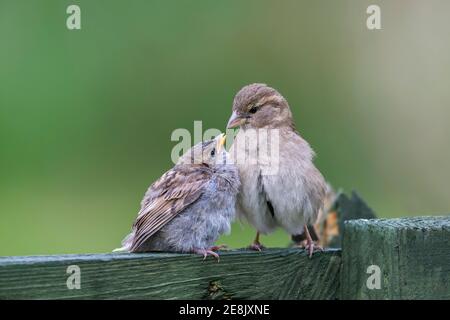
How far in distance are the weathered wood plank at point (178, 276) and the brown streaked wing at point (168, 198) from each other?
0.39m

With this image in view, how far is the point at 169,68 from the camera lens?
7.18 meters

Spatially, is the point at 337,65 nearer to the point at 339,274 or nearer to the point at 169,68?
the point at 169,68

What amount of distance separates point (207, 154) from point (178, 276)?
1.07m

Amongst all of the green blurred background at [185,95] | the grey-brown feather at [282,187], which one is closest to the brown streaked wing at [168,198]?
the grey-brown feather at [282,187]

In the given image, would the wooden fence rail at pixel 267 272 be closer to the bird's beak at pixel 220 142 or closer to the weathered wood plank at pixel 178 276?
the weathered wood plank at pixel 178 276

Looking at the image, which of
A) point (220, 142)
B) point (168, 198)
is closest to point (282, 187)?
point (220, 142)

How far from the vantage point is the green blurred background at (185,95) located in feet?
21.1

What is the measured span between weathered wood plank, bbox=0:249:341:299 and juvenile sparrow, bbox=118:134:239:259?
22 cm

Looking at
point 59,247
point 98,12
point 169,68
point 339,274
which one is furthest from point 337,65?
point 339,274

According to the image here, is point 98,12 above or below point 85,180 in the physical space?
above

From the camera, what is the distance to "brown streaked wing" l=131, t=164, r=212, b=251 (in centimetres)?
368
